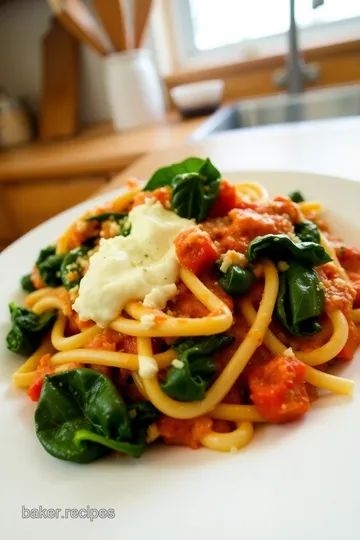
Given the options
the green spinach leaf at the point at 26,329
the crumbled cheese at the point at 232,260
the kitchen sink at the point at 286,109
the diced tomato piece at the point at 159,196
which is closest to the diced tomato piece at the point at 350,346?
the crumbled cheese at the point at 232,260

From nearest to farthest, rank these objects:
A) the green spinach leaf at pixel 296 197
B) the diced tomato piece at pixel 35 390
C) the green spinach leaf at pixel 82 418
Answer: the green spinach leaf at pixel 82 418
the diced tomato piece at pixel 35 390
the green spinach leaf at pixel 296 197

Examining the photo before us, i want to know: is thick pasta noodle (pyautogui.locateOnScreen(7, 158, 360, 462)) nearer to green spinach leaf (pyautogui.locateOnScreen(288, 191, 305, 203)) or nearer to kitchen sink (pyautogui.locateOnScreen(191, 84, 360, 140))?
green spinach leaf (pyautogui.locateOnScreen(288, 191, 305, 203))

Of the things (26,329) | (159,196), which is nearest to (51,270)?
(26,329)

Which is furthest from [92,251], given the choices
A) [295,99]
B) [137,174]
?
[295,99]

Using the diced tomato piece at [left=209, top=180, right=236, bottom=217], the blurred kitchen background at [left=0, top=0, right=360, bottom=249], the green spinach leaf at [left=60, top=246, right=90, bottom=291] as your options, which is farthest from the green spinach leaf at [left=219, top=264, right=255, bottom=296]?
the blurred kitchen background at [left=0, top=0, right=360, bottom=249]

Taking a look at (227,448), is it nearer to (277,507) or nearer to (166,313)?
(277,507)

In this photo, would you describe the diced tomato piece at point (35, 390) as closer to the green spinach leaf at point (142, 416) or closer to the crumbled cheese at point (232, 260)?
the green spinach leaf at point (142, 416)

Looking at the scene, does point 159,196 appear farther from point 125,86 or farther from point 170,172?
point 125,86
